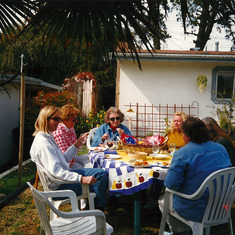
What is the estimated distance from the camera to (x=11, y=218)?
11.7 ft

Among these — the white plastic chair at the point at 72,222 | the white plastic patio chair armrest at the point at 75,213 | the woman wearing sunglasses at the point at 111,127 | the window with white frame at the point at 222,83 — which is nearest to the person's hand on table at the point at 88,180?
the white plastic chair at the point at 72,222

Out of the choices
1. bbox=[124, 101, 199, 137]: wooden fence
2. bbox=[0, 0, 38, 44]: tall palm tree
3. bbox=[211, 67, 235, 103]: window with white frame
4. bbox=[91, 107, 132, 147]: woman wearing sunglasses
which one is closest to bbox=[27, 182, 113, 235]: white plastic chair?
bbox=[0, 0, 38, 44]: tall palm tree

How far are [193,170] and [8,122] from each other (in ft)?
23.9

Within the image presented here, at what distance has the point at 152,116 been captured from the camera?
9180 mm

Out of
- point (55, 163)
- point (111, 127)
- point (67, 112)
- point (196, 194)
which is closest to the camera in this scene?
point (196, 194)

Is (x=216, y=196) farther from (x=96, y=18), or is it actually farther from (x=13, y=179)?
(x=13, y=179)

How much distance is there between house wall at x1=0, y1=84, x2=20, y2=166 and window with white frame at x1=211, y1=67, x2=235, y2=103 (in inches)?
250

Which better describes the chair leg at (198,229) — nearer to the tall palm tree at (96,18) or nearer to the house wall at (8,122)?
the tall palm tree at (96,18)

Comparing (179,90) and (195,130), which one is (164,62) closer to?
(179,90)

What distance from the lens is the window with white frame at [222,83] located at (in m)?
9.16

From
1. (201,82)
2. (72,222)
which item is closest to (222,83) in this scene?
(201,82)

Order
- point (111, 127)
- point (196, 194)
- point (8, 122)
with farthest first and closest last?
point (8, 122)
point (111, 127)
point (196, 194)

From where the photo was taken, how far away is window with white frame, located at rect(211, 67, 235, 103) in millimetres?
9156

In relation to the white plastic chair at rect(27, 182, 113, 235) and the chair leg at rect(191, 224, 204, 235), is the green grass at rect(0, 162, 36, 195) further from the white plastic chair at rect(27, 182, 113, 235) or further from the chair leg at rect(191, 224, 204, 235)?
the chair leg at rect(191, 224, 204, 235)
